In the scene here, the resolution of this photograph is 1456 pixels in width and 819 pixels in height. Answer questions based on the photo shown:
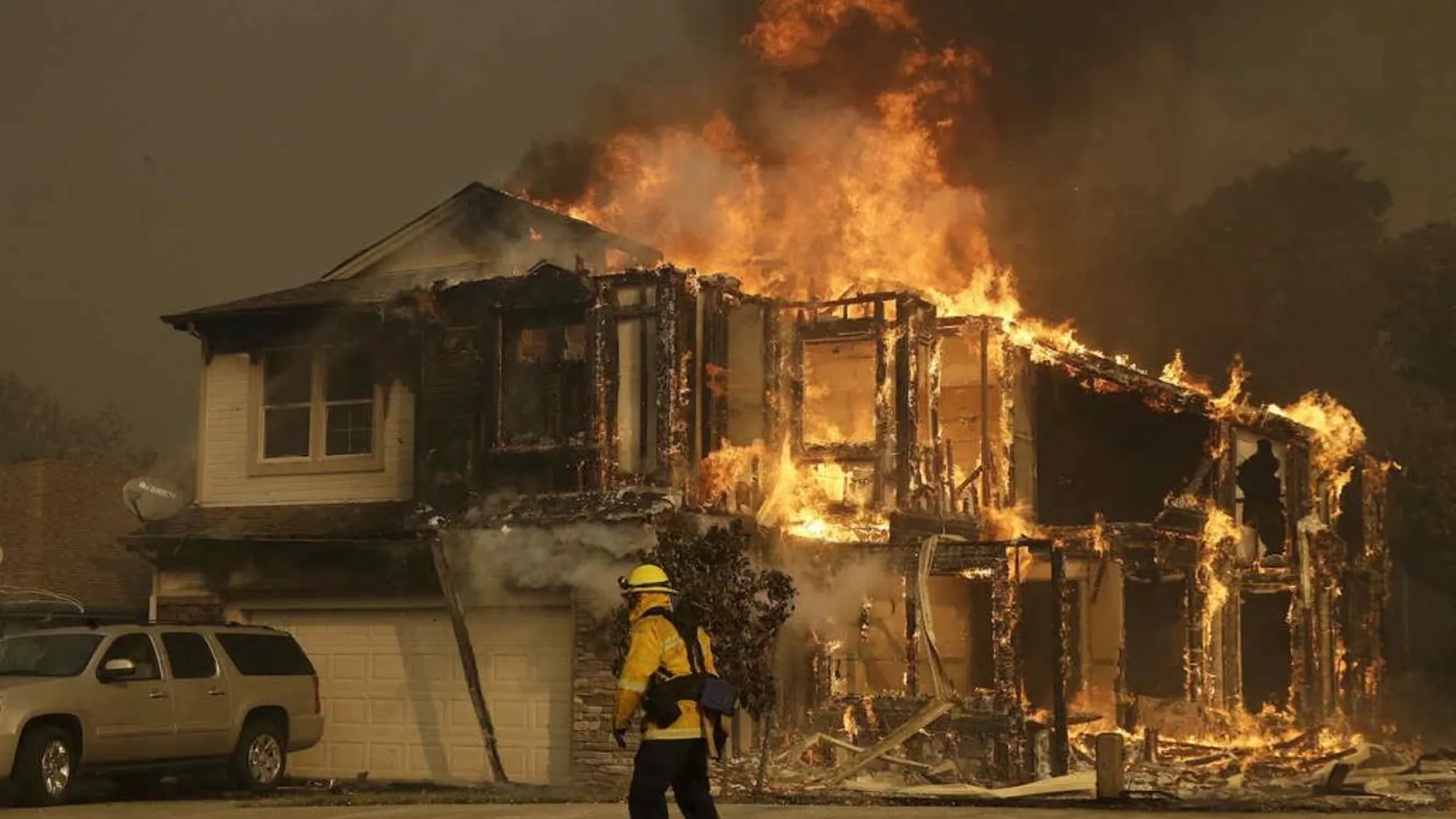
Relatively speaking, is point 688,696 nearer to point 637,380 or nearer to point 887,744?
point 887,744

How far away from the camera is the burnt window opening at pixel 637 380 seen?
19594 mm

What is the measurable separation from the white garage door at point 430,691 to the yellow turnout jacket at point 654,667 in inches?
373

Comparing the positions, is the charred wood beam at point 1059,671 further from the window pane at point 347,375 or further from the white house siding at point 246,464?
the window pane at point 347,375

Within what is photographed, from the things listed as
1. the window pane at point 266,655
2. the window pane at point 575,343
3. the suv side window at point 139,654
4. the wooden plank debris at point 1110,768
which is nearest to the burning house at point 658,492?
the window pane at point 575,343

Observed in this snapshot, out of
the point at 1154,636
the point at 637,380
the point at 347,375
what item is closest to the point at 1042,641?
the point at 1154,636

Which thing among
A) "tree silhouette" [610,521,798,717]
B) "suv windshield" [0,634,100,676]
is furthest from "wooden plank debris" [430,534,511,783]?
"suv windshield" [0,634,100,676]

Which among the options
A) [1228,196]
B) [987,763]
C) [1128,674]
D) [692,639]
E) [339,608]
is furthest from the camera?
[1228,196]

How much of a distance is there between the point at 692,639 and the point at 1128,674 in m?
16.2

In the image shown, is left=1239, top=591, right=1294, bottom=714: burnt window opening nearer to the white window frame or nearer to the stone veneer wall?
the stone veneer wall

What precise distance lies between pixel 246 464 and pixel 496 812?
9.19m

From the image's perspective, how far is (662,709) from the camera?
9.83 m

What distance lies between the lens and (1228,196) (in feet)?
150

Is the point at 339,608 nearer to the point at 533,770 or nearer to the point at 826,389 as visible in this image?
the point at 533,770

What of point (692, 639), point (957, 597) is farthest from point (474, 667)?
point (692, 639)
